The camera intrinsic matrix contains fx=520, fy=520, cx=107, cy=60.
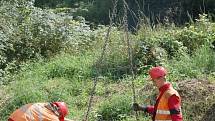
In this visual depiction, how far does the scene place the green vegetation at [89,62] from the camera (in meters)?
8.46

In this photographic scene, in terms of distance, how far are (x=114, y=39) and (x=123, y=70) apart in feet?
3.94

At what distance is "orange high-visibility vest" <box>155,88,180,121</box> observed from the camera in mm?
5762

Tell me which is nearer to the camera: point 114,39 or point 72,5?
point 114,39

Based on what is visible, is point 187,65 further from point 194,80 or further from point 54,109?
point 54,109

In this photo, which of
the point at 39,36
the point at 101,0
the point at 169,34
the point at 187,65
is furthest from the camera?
the point at 101,0

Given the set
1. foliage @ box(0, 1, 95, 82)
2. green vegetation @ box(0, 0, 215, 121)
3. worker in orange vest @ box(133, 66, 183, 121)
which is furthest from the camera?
foliage @ box(0, 1, 95, 82)

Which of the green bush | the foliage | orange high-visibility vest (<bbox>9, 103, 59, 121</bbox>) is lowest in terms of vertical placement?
the green bush

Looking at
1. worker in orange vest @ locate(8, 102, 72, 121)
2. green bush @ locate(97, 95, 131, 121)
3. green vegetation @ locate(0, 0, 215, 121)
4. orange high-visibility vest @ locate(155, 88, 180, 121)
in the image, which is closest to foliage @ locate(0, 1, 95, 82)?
green vegetation @ locate(0, 0, 215, 121)

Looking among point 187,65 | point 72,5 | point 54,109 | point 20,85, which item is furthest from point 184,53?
point 72,5

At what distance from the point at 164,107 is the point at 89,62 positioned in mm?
5275

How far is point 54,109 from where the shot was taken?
19.3ft

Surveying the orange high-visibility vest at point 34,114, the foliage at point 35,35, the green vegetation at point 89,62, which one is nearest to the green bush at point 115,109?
the green vegetation at point 89,62

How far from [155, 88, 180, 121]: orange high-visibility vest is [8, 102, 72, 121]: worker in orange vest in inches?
42.5

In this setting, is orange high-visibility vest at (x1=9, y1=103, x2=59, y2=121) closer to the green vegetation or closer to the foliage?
the green vegetation
